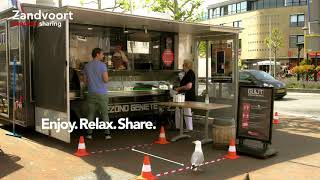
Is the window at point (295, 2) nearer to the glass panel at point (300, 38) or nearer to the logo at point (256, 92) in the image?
the glass panel at point (300, 38)

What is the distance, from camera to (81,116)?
982 centimetres

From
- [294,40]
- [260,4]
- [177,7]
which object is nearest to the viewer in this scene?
[177,7]

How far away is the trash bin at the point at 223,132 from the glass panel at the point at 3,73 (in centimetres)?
494

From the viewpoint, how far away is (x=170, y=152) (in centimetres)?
792

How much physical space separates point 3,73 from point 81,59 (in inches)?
75.8

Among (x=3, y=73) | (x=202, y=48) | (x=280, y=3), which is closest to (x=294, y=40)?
(x=280, y=3)

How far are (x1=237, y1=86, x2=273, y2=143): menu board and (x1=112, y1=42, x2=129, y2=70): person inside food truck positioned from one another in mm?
4595

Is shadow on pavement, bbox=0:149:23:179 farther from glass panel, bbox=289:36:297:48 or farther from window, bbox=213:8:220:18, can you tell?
window, bbox=213:8:220:18

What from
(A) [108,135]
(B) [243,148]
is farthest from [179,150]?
(A) [108,135]

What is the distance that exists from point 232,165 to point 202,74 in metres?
5.59

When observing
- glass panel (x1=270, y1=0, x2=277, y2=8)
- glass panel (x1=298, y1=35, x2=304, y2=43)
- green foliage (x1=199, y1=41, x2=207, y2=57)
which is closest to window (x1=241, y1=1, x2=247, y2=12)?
glass panel (x1=270, y1=0, x2=277, y2=8)

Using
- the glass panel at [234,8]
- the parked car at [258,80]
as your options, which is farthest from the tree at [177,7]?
the glass panel at [234,8]

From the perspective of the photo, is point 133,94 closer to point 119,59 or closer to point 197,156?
point 119,59

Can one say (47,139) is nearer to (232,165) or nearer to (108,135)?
(108,135)
